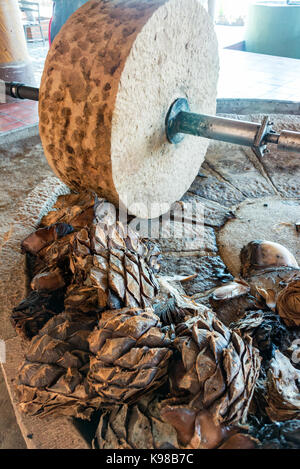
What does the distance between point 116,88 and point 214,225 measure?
98cm

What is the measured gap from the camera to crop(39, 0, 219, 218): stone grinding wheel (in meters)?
1.19

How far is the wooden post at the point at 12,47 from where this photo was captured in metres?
3.84

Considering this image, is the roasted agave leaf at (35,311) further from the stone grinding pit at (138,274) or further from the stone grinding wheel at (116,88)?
the stone grinding wheel at (116,88)

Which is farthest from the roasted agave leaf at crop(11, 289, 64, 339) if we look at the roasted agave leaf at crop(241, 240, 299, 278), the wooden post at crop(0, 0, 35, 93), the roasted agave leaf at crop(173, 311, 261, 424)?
the wooden post at crop(0, 0, 35, 93)

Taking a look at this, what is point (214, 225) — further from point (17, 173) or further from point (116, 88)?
point (17, 173)

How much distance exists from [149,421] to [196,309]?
1.45 feet

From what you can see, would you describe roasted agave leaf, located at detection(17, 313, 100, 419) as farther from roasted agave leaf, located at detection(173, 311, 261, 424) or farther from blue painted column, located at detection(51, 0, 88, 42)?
blue painted column, located at detection(51, 0, 88, 42)

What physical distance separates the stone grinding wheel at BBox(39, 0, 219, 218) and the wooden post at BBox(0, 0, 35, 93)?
329 centimetres

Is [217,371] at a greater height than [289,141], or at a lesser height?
lesser

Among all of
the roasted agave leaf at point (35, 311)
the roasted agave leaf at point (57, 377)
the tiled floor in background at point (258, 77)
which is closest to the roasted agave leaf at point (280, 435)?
the roasted agave leaf at point (57, 377)

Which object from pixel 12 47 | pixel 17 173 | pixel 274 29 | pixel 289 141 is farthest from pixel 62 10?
pixel 274 29

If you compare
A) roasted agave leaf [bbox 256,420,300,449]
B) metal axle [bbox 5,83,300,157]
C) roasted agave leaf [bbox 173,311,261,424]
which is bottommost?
roasted agave leaf [bbox 256,420,300,449]

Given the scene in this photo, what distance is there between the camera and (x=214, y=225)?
1.88m
